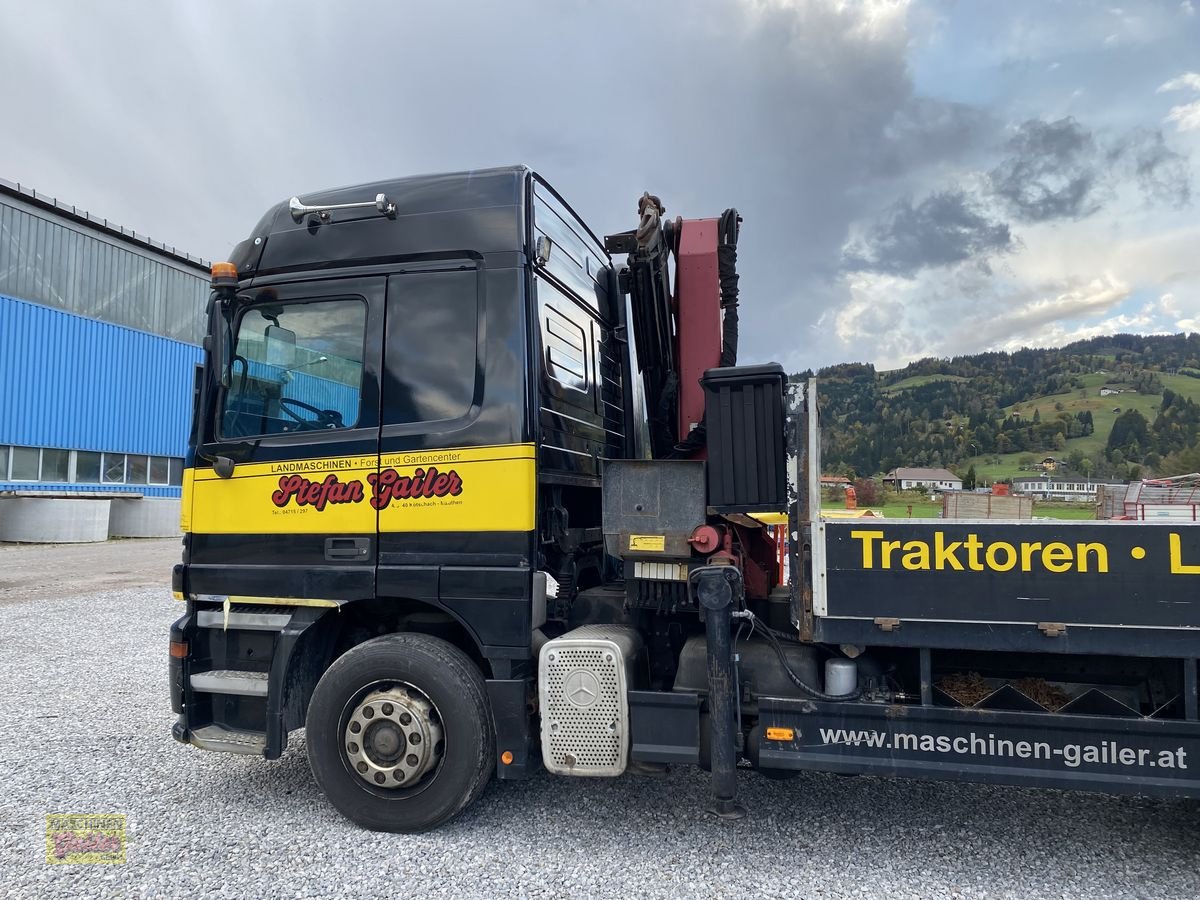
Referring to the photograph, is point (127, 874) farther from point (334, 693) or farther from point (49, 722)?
point (49, 722)

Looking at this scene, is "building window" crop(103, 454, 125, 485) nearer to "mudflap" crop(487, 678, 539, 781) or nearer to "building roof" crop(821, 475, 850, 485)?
"mudflap" crop(487, 678, 539, 781)

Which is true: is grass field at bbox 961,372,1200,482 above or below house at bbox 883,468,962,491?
above

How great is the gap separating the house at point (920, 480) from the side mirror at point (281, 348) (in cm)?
Answer: 318

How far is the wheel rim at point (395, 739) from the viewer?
12.2 feet

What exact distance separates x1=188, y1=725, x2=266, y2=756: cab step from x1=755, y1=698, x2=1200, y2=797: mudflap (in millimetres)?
2522

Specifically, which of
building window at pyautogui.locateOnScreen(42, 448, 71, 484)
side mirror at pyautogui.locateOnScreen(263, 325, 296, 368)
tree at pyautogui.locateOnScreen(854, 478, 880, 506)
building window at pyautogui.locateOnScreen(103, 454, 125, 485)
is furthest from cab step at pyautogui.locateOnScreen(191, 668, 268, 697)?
building window at pyautogui.locateOnScreen(103, 454, 125, 485)

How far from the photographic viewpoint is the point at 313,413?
411 centimetres

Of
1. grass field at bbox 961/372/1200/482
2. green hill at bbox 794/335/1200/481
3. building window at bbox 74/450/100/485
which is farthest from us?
building window at bbox 74/450/100/485

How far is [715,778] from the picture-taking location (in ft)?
11.3

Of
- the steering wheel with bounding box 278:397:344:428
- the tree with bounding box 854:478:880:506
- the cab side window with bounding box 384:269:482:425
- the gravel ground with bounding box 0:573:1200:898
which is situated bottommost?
the gravel ground with bounding box 0:573:1200:898

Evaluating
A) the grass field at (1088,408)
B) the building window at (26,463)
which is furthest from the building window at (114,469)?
the grass field at (1088,408)

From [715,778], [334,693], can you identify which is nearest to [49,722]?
[334,693]

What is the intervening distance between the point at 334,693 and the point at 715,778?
188 cm

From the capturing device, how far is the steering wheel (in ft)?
13.3
